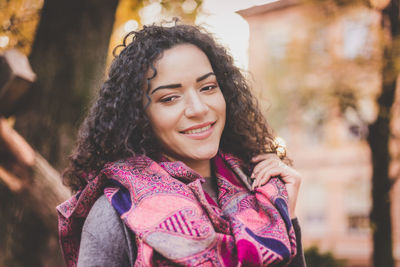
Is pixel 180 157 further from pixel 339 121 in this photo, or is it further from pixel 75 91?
pixel 339 121

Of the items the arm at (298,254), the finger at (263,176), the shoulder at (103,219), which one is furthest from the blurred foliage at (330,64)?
the shoulder at (103,219)

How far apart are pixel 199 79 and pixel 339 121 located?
280 inches

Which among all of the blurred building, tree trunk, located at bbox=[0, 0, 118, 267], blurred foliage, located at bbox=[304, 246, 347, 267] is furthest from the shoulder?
blurred foliage, located at bbox=[304, 246, 347, 267]

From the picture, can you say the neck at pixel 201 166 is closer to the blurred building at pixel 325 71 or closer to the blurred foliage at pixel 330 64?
the blurred building at pixel 325 71

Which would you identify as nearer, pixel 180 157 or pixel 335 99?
pixel 180 157

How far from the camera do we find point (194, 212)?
5.73 ft

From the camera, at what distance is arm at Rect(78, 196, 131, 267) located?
1.70m

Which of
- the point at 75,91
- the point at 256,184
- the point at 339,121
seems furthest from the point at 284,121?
the point at 256,184

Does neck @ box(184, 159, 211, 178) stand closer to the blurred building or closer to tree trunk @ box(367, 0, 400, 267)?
the blurred building

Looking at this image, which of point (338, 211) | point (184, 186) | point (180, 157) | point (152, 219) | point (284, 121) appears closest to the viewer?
point (152, 219)

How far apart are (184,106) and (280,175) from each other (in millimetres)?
609

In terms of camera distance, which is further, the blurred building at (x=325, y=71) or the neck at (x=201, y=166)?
the blurred building at (x=325, y=71)

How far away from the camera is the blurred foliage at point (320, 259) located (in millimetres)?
6289

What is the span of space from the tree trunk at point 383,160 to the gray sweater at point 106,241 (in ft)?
20.6
